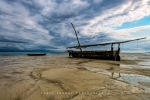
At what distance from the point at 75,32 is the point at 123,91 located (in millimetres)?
28681

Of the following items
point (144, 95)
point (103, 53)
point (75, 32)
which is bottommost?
point (144, 95)

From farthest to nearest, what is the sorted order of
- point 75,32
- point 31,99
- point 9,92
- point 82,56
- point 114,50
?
point 75,32
point 82,56
point 114,50
point 9,92
point 31,99

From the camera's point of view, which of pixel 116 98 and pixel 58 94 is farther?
pixel 58 94

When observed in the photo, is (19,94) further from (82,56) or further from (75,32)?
(75,32)

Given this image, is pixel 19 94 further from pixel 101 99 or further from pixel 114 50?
pixel 114 50

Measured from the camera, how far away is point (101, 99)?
13.0 feet

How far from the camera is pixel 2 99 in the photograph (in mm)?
4008

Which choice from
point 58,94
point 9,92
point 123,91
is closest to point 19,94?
point 9,92

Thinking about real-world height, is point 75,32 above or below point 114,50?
above

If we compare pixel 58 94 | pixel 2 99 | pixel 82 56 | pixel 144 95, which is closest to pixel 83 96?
pixel 58 94

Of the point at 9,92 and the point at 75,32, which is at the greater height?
the point at 75,32

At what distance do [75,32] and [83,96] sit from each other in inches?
1148

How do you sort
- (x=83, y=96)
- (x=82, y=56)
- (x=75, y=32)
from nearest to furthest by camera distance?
(x=83, y=96) → (x=82, y=56) → (x=75, y=32)

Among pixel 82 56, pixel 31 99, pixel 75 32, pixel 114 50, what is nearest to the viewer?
pixel 31 99
